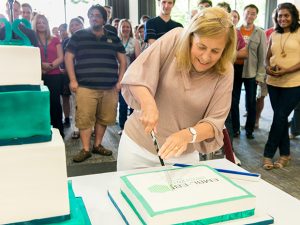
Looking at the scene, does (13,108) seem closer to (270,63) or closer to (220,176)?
(220,176)

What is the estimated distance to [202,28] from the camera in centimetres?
101

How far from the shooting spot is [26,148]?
1.96ft

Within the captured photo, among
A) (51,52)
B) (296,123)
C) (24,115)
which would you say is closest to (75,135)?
(51,52)

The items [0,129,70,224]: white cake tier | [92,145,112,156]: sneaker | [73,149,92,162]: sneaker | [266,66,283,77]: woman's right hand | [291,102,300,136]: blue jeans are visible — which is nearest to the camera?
[0,129,70,224]: white cake tier

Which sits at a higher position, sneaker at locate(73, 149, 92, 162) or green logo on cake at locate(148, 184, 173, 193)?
green logo on cake at locate(148, 184, 173, 193)

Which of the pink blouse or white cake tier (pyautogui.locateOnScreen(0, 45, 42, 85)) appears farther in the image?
the pink blouse

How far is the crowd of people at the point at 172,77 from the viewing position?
3.48 feet

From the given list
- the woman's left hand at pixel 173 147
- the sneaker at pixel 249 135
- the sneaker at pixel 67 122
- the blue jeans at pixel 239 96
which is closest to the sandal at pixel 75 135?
the sneaker at pixel 67 122

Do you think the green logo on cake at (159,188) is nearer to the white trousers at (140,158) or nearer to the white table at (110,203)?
the white table at (110,203)

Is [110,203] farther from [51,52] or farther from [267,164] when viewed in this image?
[51,52]

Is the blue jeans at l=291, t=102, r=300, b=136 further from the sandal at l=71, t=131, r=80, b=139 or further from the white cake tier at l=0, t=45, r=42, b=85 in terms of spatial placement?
the white cake tier at l=0, t=45, r=42, b=85

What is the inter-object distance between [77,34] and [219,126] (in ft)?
6.28

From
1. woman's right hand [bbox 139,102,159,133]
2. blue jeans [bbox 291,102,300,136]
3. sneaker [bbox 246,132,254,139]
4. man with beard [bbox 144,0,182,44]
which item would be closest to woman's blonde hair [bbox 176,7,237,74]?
woman's right hand [bbox 139,102,159,133]

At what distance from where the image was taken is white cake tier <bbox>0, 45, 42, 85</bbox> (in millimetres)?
615
